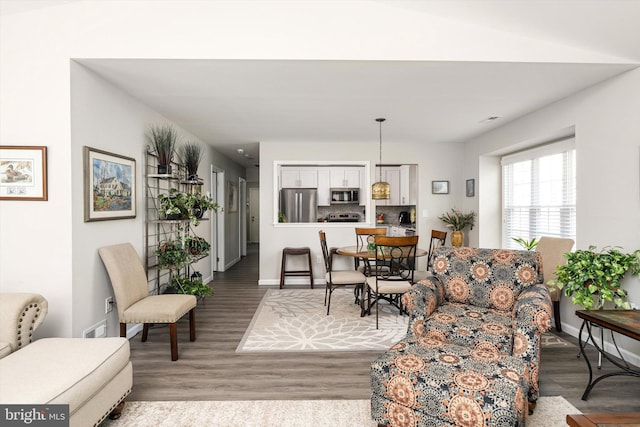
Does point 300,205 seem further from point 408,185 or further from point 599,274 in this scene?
point 599,274

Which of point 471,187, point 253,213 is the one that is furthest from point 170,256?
point 253,213

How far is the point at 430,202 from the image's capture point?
5867 mm

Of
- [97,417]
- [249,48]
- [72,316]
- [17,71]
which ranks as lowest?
[97,417]

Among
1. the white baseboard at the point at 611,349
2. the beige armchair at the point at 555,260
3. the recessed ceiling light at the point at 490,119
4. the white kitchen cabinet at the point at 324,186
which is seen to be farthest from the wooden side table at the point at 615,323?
the white kitchen cabinet at the point at 324,186

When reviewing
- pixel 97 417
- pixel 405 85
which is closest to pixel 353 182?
pixel 405 85

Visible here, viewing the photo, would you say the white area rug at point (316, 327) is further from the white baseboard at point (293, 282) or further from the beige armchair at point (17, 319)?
the beige armchair at point (17, 319)

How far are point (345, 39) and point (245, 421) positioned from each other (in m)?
2.78

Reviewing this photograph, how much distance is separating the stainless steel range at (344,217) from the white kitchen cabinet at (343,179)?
2.51ft

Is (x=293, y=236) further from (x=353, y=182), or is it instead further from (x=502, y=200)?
(x=502, y=200)

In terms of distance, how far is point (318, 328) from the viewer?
354cm

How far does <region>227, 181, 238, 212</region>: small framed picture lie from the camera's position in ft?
24.4

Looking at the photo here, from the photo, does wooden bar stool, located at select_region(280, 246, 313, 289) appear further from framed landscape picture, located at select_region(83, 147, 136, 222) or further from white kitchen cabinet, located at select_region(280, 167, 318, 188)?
framed landscape picture, located at select_region(83, 147, 136, 222)

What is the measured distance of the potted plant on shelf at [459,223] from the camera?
5.39 m

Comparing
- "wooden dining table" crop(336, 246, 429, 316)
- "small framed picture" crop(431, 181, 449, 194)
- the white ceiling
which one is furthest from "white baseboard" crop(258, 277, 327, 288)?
the white ceiling
